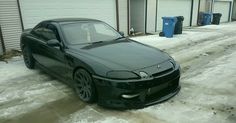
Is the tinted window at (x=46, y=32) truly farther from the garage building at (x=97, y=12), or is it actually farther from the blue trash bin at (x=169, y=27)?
the blue trash bin at (x=169, y=27)

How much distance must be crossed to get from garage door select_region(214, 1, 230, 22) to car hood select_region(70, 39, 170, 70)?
19723mm

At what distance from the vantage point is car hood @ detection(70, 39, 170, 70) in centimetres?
394

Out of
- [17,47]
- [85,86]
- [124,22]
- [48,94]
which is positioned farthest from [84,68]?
[124,22]

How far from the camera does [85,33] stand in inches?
198

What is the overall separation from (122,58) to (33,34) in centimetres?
304

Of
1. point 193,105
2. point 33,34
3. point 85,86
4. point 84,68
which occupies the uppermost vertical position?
point 33,34

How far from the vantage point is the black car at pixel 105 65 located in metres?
3.75

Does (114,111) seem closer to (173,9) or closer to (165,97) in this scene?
(165,97)

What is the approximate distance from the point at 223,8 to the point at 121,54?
2250 cm

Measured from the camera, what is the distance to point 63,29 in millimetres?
4906

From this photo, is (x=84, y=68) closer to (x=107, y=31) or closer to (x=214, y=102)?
(x=107, y=31)

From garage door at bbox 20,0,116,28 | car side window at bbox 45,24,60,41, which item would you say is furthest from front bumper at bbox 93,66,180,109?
garage door at bbox 20,0,116,28

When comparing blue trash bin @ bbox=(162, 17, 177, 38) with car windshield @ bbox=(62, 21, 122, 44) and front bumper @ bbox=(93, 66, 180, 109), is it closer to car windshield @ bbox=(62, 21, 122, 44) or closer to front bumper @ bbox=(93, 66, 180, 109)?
car windshield @ bbox=(62, 21, 122, 44)

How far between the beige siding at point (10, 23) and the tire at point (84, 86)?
5.43 metres
